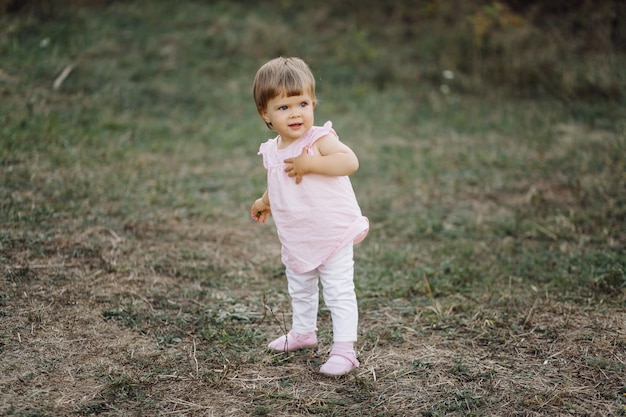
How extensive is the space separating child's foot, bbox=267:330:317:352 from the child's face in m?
0.93

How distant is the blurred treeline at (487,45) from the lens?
822 centimetres

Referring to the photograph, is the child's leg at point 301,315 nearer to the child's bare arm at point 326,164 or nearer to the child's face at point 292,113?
the child's bare arm at point 326,164

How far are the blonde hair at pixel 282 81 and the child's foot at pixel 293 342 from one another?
108cm

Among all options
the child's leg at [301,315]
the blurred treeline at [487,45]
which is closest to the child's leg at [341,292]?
the child's leg at [301,315]

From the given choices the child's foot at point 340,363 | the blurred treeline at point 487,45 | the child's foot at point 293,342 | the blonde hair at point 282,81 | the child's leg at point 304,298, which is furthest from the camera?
→ the blurred treeline at point 487,45

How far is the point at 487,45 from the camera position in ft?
29.2

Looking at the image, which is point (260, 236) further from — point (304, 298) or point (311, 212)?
point (311, 212)

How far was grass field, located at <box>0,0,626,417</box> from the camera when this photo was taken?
8.99 ft

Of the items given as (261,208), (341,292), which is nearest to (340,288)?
(341,292)

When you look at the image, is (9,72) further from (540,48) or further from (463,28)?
(540,48)

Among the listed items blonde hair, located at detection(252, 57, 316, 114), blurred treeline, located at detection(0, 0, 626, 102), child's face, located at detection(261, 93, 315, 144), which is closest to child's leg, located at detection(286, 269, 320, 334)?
child's face, located at detection(261, 93, 315, 144)

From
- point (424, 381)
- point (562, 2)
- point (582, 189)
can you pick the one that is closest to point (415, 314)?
point (424, 381)

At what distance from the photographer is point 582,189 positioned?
5.35m

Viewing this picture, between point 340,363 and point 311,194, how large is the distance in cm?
73
